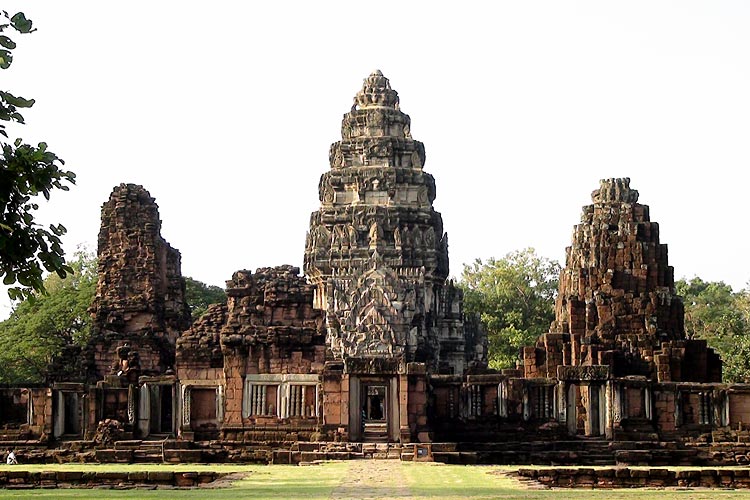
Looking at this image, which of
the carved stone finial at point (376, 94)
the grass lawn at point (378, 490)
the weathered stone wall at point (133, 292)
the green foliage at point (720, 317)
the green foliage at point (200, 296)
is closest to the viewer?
the grass lawn at point (378, 490)

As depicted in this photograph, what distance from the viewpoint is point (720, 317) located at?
8238cm

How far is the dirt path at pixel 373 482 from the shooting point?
65.8 ft

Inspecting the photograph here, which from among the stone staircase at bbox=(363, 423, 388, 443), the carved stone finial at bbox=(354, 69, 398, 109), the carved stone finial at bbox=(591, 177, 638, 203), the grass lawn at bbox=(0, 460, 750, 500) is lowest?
the grass lawn at bbox=(0, 460, 750, 500)

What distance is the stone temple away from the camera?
33.5 m

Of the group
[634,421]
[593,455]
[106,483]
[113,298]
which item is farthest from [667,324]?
[106,483]

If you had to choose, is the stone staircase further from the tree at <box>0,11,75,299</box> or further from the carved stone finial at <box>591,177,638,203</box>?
the tree at <box>0,11,75,299</box>

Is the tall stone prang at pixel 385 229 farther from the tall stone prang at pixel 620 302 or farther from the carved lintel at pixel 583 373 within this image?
the carved lintel at pixel 583 373

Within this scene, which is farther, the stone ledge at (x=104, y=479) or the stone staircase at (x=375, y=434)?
the stone staircase at (x=375, y=434)

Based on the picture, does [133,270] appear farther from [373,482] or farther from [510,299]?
[510,299]

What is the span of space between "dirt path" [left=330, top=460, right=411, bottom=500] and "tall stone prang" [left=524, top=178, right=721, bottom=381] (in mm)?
14333

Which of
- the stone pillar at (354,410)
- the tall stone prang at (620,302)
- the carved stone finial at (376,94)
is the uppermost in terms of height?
the carved stone finial at (376,94)

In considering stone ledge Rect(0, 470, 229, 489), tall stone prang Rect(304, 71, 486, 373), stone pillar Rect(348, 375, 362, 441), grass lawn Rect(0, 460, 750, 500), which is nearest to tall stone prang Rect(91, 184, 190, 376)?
stone pillar Rect(348, 375, 362, 441)

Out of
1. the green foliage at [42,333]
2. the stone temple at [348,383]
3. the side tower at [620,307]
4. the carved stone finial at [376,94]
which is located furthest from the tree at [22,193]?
the carved stone finial at [376,94]

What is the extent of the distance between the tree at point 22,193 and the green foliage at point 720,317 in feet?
154
